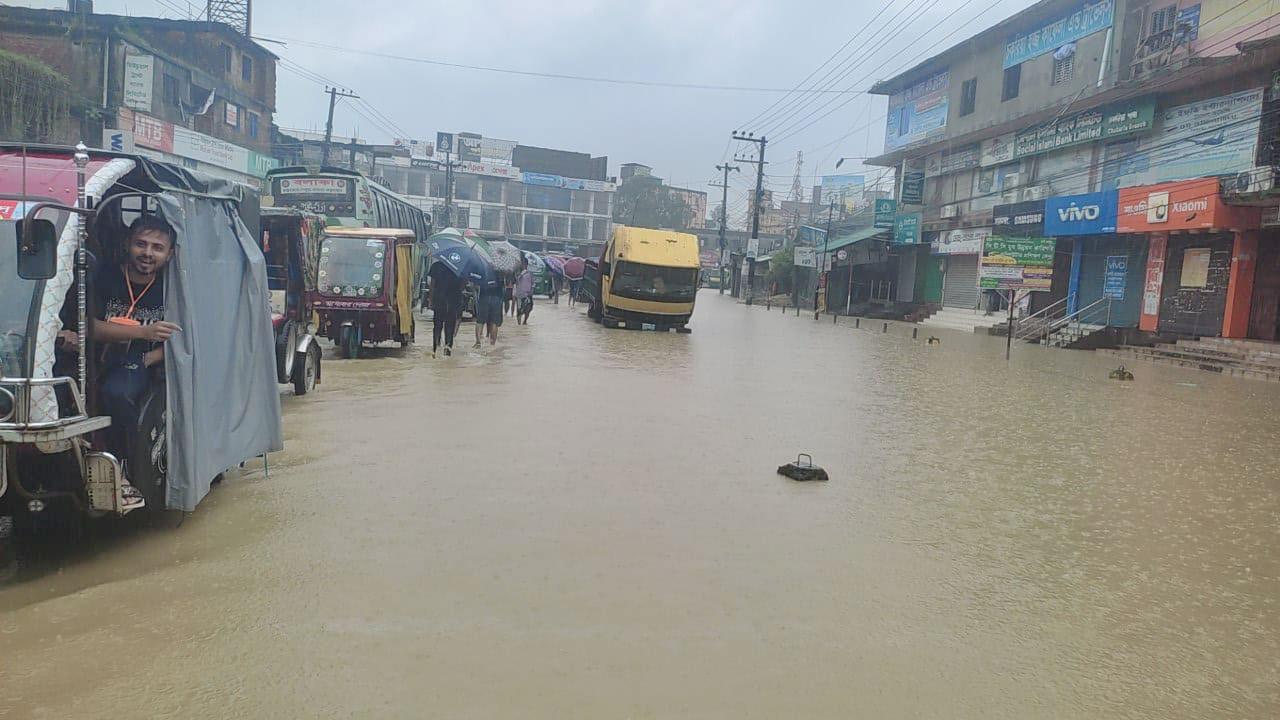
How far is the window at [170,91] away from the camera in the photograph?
33.8 meters

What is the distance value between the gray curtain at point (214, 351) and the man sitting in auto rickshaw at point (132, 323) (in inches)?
4.8

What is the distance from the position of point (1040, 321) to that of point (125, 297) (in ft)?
94.2

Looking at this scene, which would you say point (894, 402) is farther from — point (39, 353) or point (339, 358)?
point (39, 353)

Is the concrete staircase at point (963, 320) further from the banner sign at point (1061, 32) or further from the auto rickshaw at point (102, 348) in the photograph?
the auto rickshaw at point (102, 348)

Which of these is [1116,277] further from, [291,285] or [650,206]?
[650,206]

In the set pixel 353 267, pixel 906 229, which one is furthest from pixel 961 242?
pixel 353 267

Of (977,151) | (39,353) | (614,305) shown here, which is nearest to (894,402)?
(39,353)

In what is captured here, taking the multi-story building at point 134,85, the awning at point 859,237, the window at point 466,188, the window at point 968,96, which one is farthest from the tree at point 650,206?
the window at point 968,96

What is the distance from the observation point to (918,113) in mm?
45031

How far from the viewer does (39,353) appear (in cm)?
434

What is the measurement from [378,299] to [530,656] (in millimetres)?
11387

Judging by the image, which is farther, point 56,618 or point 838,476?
point 838,476

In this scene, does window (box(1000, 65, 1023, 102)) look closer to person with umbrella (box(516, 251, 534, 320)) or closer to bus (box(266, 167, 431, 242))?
person with umbrella (box(516, 251, 534, 320))

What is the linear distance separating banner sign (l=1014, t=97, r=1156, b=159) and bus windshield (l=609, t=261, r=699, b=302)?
16073 mm
